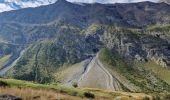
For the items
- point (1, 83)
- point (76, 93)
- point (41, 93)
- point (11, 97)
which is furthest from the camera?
point (76, 93)

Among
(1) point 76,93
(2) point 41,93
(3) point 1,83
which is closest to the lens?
(2) point 41,93

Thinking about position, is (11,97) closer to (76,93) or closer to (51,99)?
(51,99)

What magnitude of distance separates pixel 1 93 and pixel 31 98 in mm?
1708

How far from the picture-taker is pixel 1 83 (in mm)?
27484

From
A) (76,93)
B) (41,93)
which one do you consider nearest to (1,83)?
(41,93)

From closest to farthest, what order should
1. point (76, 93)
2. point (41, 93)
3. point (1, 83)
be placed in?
point (41, 93)
point (1, 83)
point (76, 93)

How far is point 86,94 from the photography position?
33.4 meters

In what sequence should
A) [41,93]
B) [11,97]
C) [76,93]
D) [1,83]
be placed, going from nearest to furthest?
[11,97]
[41,93]
[1,83]
[76,93]

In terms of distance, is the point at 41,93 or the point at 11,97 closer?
the point at 11,97

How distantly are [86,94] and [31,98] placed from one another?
12.2m

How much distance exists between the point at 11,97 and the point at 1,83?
681 cm

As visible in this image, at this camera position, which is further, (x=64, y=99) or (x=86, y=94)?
(x=86, y=94)

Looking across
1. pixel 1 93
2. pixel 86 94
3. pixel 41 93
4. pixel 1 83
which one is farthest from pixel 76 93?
pixel 1 93

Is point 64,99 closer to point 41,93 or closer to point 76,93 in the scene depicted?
point 41,93
